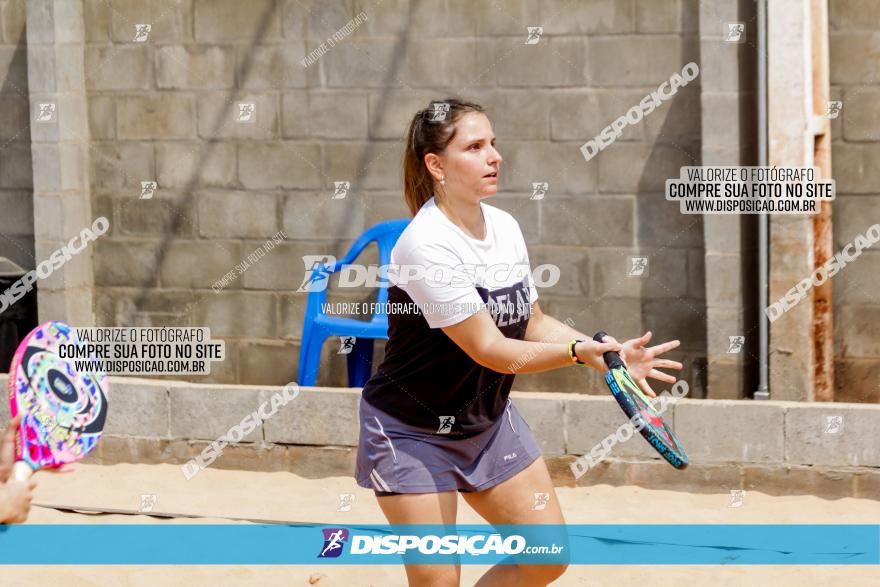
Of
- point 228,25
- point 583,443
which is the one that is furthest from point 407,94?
point 583,443

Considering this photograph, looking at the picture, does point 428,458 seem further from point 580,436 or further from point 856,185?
point 856,185

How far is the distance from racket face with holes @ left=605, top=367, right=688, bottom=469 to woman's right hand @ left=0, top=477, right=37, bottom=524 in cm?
165

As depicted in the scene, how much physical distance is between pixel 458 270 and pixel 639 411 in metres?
0.70

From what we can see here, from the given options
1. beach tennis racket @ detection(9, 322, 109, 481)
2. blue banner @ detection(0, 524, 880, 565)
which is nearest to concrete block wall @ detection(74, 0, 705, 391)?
blue banner @ detection(0, 524, 880, 565)

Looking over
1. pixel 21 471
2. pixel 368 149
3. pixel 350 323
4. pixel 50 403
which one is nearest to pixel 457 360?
pixel 50 403

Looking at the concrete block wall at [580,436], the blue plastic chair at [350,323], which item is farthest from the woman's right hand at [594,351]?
the blue plastic chair at [350,323]

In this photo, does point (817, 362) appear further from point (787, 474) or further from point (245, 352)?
point (245, 352)

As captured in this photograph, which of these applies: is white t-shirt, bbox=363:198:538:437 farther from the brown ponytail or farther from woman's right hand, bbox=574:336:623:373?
woman's right hand, bbox=574:336:623:373

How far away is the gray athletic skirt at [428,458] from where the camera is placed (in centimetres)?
406

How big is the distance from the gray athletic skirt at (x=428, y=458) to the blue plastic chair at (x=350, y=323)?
389 cm

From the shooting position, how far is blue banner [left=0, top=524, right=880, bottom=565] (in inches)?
240

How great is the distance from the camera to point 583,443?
7340 millimetres

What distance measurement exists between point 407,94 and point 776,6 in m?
2.31

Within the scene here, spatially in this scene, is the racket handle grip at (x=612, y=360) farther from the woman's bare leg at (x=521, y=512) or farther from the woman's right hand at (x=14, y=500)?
Answer: the woman's right hand at (x=14, y=500)
